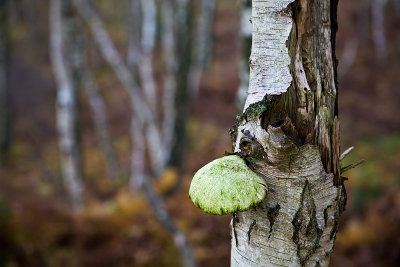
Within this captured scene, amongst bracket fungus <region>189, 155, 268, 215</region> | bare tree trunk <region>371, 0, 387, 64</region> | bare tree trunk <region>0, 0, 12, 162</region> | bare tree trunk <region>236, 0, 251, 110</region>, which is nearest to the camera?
bracket fungus <region>189, 155, 268, 215</region>

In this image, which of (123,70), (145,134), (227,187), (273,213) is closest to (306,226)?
(273,213)

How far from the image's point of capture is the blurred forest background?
462cm

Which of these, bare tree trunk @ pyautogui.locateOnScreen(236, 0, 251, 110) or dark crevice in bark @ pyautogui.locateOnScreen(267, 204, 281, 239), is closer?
dark crevice in bark @ pyautogui.locateOnScreen(267, 204, 281, 239)

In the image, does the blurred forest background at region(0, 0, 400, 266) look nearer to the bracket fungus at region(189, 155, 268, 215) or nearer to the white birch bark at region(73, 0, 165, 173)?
the white birch bark at region(73, 0, 165, 173)

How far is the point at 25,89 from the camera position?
18.6 meters

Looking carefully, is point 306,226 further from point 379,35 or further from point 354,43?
point 379,35

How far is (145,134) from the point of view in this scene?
33.7ft

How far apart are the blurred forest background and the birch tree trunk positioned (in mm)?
1687

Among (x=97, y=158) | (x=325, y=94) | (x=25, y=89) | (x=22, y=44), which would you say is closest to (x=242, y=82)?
(x=325, y=94)

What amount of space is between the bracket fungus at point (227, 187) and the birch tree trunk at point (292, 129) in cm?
8

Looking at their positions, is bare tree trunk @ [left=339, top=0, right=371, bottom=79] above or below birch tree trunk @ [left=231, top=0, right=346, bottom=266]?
above

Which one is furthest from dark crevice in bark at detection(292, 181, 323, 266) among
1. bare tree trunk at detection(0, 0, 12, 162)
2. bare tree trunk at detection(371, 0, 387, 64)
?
bare tree trunk at detection(371, 0, 387, 64)

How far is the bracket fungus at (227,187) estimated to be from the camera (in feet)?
3.77

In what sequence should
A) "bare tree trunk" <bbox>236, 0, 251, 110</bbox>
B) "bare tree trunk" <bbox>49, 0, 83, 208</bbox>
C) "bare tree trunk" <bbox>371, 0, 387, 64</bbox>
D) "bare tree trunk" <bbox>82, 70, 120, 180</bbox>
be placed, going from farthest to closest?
"bare tree trunk" <bbox>371, 0, 387, 64</bbox>
"bare tree trunk" <bbox>82, 70, 120, 180</bbox>
"bare tree trunk" <bbox>49, 0, 83, 208</bbox>
"bare tree trunk" <bbox>236, 0, 251, 110</bbox>
